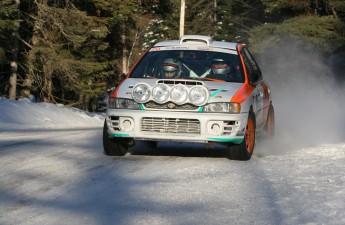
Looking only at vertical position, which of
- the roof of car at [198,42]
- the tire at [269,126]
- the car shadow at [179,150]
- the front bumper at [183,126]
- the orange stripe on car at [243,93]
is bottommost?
the car shadow at [179,150]

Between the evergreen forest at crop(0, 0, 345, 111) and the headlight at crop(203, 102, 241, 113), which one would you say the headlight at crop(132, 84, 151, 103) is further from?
the evergreen forest at crop(0, 0, 345, 111)

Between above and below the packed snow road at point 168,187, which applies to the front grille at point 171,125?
above

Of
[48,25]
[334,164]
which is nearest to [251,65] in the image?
[334,164]

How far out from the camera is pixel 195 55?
10461 mm

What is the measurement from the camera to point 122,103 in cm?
935

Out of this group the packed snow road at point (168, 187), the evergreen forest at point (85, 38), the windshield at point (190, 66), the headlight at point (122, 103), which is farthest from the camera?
the evergreen forest at point (85, 38)

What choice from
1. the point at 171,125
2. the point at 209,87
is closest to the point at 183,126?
the point at 171,125

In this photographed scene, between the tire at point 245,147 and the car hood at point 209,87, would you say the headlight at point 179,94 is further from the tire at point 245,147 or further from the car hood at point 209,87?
the tire at point 245,147

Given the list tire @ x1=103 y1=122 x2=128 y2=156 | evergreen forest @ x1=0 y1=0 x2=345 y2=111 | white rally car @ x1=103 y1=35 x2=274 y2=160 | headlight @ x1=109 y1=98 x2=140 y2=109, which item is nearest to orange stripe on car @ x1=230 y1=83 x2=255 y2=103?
white rally car @ x1=103 y1=35 x2=274 y2=160

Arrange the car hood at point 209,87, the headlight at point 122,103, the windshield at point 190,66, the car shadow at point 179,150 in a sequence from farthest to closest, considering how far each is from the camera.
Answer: the car shadow at point 179,150, the windshield at point 190,66, the headlight at point 122,103, the car hood at point 209,87

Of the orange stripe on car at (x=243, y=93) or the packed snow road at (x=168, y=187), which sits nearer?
the packed snow road at (x=168, y=187)

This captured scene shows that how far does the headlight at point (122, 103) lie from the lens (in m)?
9.26

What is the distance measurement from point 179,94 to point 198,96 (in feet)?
0.78

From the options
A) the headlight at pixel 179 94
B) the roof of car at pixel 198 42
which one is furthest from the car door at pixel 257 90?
the headlight at pixel 179 94
